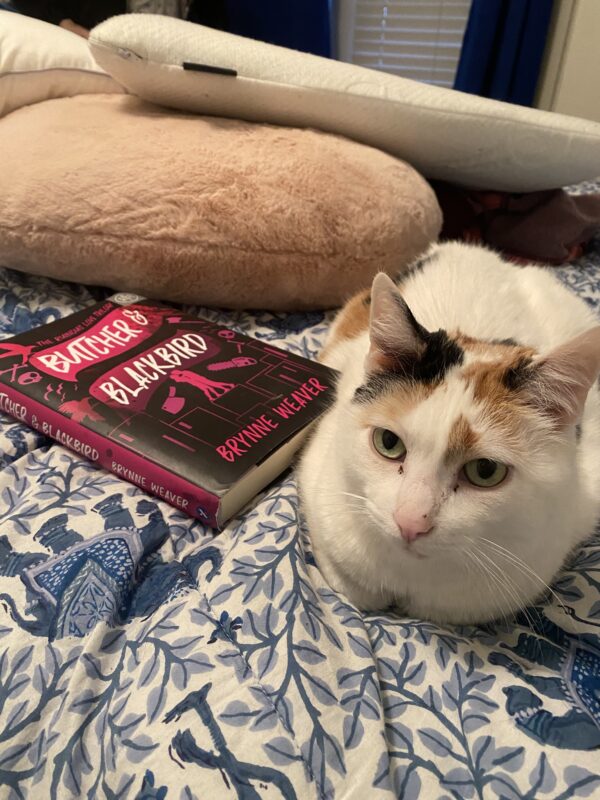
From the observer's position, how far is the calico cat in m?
0.62

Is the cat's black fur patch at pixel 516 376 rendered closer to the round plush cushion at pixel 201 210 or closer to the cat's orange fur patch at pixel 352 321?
the cat's orange fur patch at pixel 352 321

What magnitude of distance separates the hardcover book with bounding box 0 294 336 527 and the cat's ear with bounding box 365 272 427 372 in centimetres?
25

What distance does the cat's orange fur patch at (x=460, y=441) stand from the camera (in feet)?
2.04

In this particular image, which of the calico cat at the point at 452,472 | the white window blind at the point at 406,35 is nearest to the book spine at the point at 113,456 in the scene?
the calico cat at the point at 452,472

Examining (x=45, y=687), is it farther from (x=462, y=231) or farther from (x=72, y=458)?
(x=462, y=231)

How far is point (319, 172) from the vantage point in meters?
1.30

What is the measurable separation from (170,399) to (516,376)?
55 centimetres

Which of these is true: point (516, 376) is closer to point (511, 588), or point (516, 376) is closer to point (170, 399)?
Result: point (511, 588)

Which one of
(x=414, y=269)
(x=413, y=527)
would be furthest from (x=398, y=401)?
(x=414, y=269)

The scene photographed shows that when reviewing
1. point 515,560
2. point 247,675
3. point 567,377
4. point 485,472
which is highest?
point 567,377

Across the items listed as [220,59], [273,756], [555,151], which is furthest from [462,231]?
[273,756]

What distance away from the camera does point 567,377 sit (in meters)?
0.62

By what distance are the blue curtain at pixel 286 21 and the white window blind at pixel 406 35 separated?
1.50 feet

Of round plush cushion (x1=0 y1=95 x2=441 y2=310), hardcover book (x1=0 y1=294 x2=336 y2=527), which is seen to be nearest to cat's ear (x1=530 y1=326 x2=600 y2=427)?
hardcover book (x1=0 y1=294 x2=336 y2=527)
